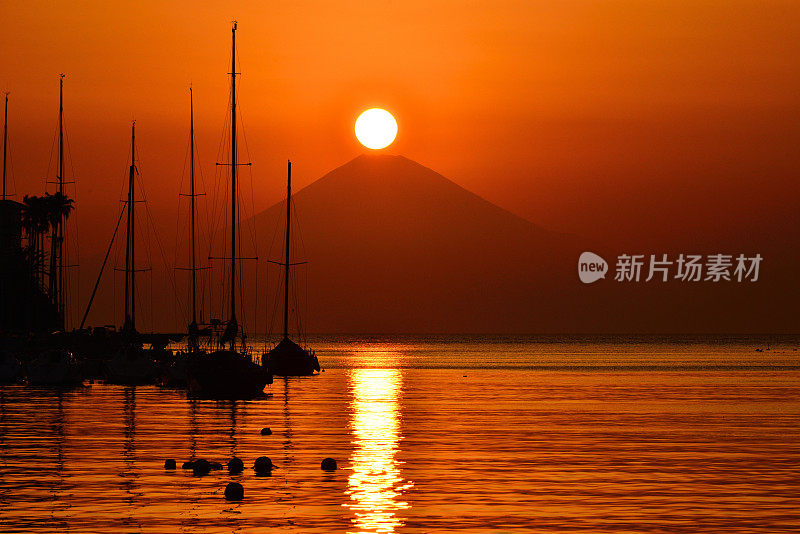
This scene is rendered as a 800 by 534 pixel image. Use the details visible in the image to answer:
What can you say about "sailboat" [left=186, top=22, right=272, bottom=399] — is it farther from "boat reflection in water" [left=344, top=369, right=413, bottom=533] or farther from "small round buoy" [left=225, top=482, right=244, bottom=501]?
"small round buoy" [left=225, top=482, right=244, bottom=501]

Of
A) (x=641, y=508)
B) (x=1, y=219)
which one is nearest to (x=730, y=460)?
(x=641, y=508)

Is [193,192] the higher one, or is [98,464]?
[193,192]

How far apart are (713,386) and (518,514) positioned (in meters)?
84.3

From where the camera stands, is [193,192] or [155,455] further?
[193,192]

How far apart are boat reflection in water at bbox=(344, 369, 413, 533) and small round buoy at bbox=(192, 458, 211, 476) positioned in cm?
457

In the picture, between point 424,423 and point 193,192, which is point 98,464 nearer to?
point 424,423

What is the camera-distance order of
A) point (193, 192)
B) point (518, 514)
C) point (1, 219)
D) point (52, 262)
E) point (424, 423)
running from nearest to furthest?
point (518, 514)
point (424, 423)
point (193, 192)
point (52, 262)
point (1, 219)

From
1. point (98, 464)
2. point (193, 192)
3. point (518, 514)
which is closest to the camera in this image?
point (518, 514)

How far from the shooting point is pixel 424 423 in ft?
214

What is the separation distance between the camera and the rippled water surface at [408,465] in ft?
105

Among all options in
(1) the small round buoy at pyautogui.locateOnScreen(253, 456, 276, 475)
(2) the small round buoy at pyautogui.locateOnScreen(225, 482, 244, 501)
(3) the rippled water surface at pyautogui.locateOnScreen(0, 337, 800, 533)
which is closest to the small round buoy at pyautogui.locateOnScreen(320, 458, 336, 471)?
(3) the rippled water surface at pyautogui.locateOnScreen(0, 337, 800, 533)

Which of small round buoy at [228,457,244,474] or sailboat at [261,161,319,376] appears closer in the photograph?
small round buoy at [228,457,244,474]

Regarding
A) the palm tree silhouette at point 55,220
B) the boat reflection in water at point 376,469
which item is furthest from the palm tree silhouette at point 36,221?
the boat reflection in water at point 376,469

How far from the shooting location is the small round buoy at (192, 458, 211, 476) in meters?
40.9
